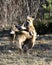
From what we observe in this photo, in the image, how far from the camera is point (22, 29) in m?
8.30

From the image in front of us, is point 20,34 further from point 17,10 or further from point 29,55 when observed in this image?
point 17,10

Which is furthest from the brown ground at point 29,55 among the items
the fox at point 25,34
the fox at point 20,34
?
the fox at point 20,34

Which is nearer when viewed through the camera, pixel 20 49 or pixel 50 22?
pixel 20 49

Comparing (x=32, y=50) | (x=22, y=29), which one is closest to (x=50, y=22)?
(x=32, y=50)

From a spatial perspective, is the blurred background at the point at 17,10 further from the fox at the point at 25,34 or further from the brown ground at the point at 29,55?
the fox at the point at 25,34

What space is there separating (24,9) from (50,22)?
7.55ft

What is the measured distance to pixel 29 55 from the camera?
8.62 meters

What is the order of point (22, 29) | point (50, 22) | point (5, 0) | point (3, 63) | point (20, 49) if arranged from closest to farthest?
point (3, 63)
point (22, 29)
point (20, 49)
point (50, 22)
point (5, 0)

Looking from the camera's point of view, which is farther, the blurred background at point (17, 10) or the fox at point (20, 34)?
the blurred background at point (17, 10)

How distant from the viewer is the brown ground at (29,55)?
7.75 meters

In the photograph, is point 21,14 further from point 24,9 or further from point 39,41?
point 39,41

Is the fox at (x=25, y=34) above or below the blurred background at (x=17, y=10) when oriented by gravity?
above

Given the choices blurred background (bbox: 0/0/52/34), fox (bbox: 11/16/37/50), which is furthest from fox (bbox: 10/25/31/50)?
blurred background (bbox: 0/0/52/34)

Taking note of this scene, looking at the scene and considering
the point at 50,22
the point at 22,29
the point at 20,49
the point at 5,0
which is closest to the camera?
the point at 22,29
